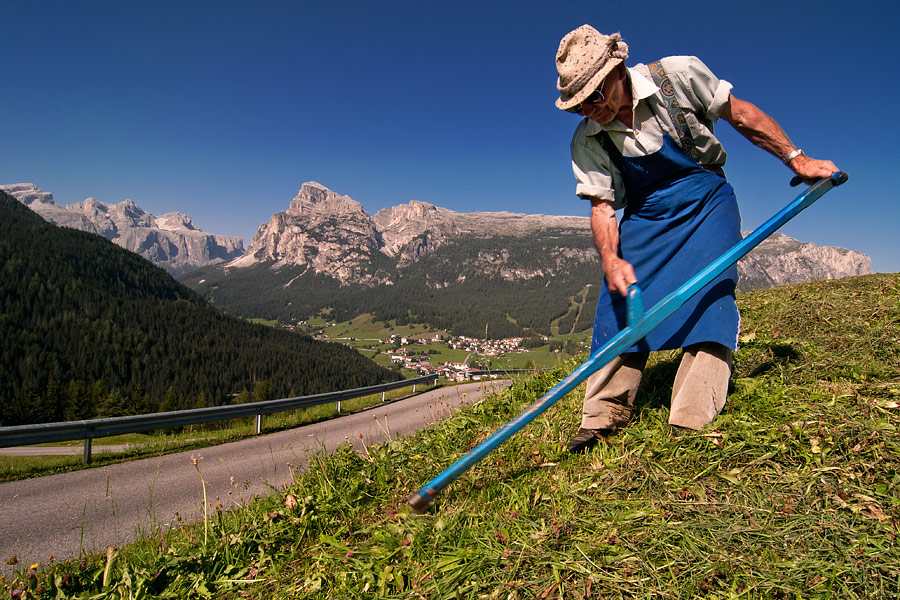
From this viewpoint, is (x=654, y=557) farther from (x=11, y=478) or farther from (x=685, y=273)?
(x=11, y=478)

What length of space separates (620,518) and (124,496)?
7407mm

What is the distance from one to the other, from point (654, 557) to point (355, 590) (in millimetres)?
1511

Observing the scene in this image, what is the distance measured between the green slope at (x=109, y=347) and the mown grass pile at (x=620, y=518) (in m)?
54.3

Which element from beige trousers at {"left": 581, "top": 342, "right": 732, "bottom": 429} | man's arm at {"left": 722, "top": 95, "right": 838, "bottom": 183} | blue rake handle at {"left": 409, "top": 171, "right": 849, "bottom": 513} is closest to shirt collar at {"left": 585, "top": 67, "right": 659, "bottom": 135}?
man's arm at {"left": 722, "top": 95, "right": 838, "bottom": 183}

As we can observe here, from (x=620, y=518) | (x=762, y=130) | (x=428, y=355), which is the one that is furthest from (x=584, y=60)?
(x=428, y=355)

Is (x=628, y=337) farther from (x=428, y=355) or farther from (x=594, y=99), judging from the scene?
(x=428, y=355)

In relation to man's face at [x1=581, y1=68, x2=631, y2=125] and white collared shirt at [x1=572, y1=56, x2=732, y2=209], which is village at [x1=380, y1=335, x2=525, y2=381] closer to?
white collared shirt at [x1=572, y1=56, x2=732, y2=209]

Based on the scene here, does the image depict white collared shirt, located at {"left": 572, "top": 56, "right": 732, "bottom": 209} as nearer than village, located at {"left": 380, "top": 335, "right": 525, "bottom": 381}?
Yes

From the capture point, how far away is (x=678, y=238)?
3.28 metres

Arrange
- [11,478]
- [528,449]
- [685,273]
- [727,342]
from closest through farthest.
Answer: [727,342]
[685,273]
[528,449]
[11,478]

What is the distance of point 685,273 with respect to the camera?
3227 millimetres

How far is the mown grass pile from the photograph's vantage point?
6.30 feet

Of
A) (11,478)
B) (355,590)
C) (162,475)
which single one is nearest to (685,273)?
(355,590)

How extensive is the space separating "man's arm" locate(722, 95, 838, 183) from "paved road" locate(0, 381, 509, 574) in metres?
3.74
